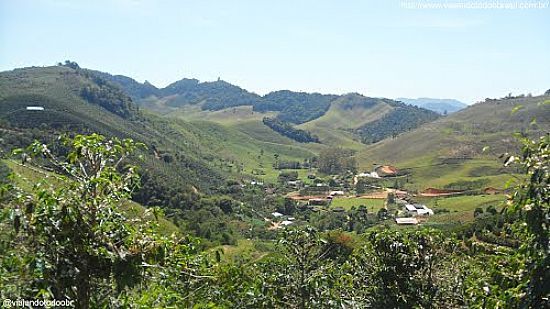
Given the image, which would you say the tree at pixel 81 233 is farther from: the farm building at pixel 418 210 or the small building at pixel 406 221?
the farm building at pixel 418 210

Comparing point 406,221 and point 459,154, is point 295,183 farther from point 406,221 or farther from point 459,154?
point 406,221

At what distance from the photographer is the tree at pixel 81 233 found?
516 cm

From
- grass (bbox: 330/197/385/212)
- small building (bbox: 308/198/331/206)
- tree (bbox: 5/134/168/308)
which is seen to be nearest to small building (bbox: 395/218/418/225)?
grass (bbox: 330/197/385/212)

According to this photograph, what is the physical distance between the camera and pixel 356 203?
119875 millimetres

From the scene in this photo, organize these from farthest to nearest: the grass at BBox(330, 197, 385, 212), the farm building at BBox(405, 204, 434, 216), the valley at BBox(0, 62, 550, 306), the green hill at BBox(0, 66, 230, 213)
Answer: the grass at BBox(330, 197, 385, 212) < the green hill at BBox(0, 66, 230, 213) < the farm building at BBox(405, 204, 434, 216) < the valley at BBox(0, 62, 550, 306)

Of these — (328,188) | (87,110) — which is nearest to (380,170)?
(328,188)

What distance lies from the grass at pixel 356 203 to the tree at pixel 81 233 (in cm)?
10986

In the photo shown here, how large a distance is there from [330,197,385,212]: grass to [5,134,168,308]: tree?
109865 mm

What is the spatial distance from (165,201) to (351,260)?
89854 mm

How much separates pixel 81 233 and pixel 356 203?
11750cm

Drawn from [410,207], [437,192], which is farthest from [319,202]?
[437,192]

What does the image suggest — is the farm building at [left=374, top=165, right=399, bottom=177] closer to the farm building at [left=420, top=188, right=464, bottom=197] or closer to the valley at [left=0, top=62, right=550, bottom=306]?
the valley at [left=0, top=62, right=550, bottom=306]

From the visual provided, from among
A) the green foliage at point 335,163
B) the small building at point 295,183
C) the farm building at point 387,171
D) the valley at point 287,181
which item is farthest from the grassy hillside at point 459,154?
the small building at point 295,183

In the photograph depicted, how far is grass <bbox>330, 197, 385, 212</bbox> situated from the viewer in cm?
11576
